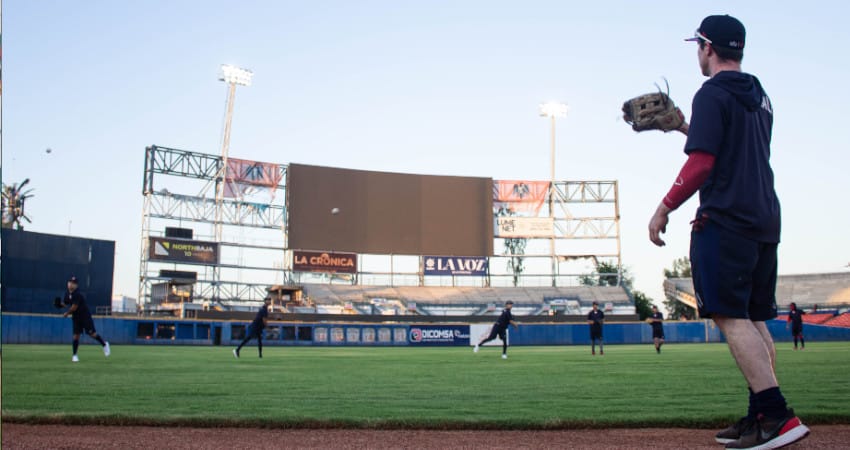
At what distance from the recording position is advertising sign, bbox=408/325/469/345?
42031 millimetres

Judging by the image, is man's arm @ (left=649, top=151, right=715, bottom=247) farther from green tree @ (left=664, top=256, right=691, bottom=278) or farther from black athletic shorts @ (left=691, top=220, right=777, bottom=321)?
green tree @ (left=664, top=256, right=691, bottom=278)

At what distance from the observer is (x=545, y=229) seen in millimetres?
58344

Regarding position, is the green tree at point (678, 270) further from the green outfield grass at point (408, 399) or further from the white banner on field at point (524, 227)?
the green outfield grass at point (408, 399)

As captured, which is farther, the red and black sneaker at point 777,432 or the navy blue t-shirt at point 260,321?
the navy blue t-shirt at point 260,321

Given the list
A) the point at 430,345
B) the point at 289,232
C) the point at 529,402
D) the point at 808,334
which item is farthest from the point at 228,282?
the point at 529,402

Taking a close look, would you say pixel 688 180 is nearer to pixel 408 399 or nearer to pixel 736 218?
pixel 736 218

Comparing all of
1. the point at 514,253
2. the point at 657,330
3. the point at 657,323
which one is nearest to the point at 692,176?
the point at 657,330

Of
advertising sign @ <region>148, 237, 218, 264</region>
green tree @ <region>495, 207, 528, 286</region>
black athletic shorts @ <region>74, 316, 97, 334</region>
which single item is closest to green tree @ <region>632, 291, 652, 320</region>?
green tree @ <region>495, 207, 528, 286</region>

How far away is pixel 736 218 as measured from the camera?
3.76 meters

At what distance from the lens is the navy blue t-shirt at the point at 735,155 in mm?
3775

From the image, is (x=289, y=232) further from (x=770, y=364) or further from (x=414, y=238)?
(x=770, y=364)

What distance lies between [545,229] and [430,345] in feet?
65.1

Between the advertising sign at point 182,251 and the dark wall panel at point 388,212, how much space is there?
562cm

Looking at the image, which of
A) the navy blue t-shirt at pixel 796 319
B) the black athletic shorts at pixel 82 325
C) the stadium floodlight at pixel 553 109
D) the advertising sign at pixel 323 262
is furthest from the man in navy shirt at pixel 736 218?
the stadium floodlight at pixel 553 109
